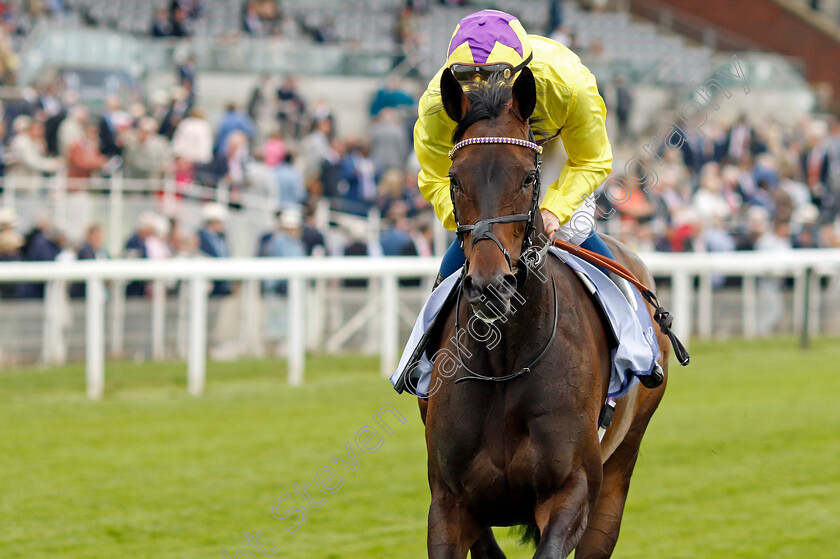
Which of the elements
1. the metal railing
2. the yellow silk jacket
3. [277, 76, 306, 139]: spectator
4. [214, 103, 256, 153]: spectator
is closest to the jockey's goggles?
the yellow silk jacket

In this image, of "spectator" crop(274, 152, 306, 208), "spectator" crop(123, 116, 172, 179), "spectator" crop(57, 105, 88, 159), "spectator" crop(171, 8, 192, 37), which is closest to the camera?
"spectator" crop(123, 116, 172, 179)

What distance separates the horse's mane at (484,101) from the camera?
3.51 meters

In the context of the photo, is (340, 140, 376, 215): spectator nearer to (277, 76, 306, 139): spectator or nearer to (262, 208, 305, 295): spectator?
(277, 76, 306, 139): spectator

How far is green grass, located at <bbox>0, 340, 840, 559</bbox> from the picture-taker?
5.55 metres

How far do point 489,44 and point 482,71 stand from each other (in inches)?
7.0

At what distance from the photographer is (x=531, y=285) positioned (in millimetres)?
3664

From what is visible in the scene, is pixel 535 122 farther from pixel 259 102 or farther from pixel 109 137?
pixel 259 102

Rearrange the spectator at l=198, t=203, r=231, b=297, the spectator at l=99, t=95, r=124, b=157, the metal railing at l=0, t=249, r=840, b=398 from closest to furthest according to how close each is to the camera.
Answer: the metal railing at l=0, t=249, r=840, b=398 < the spectator at l=198, t=203, r=231, b=297 < the spectator at l=99, t=95, r=124, b=157

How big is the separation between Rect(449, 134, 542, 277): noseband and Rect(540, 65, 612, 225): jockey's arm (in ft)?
1.43

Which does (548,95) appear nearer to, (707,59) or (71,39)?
(71,39)

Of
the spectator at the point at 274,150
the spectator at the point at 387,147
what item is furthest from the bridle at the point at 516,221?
the spectator at the point at 387,147

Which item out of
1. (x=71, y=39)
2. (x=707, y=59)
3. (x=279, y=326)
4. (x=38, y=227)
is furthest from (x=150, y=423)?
(x=707, y=59)

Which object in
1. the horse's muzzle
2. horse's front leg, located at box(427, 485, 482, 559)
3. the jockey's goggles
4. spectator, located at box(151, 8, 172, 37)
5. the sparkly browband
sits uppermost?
spectator, located at box(151, 8, 172, 37)

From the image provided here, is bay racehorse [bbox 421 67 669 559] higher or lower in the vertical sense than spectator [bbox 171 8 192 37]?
lower
